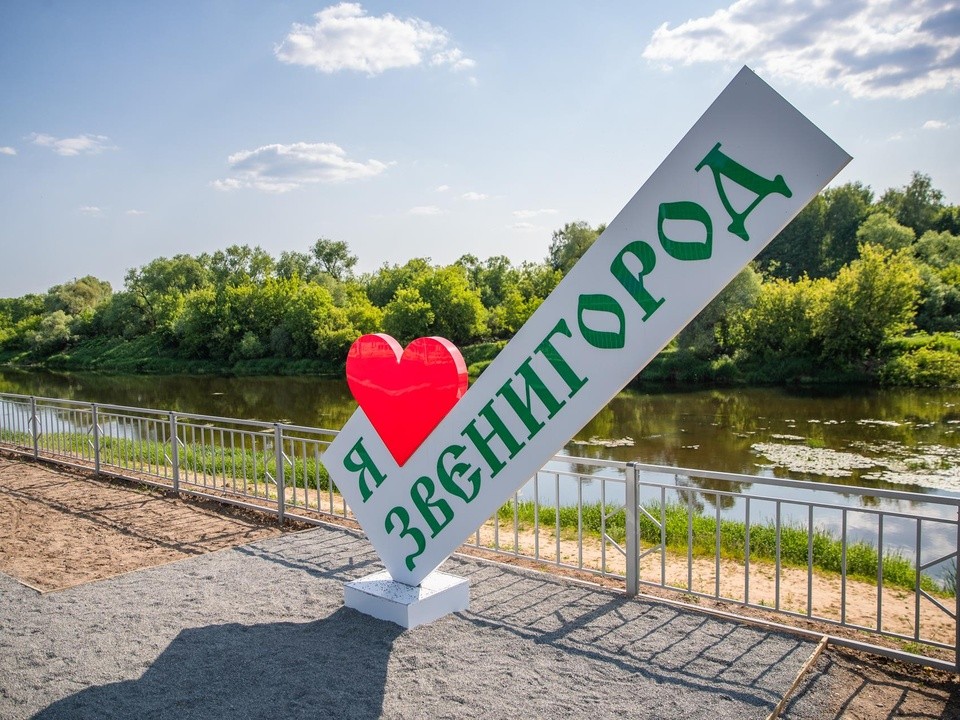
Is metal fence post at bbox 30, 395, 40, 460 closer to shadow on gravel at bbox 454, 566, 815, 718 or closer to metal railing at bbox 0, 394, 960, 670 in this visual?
metal railing at bbox 0, 394, 960, 670

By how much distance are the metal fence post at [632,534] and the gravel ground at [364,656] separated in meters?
0.16

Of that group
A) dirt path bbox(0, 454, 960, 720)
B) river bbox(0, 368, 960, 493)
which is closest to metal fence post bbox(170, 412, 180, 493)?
dirt path bbox(0, 454, 960, 720)

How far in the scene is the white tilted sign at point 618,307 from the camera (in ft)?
10.9

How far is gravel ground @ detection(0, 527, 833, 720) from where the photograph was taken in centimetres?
376

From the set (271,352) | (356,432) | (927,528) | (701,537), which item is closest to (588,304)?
(356,432)

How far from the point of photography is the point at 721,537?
871 centimetres

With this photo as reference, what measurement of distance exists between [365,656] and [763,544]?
5662mm

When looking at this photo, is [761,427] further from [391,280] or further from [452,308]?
[391,280]

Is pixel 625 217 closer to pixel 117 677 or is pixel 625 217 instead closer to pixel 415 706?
pixel 415 706

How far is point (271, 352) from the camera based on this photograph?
5116 centimetres

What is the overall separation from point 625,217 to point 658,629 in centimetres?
268

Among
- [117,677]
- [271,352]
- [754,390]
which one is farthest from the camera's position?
[271,352]

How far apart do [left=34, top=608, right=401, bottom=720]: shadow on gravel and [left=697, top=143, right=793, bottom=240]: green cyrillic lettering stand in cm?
307

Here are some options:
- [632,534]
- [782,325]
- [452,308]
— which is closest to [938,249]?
[782,325]
